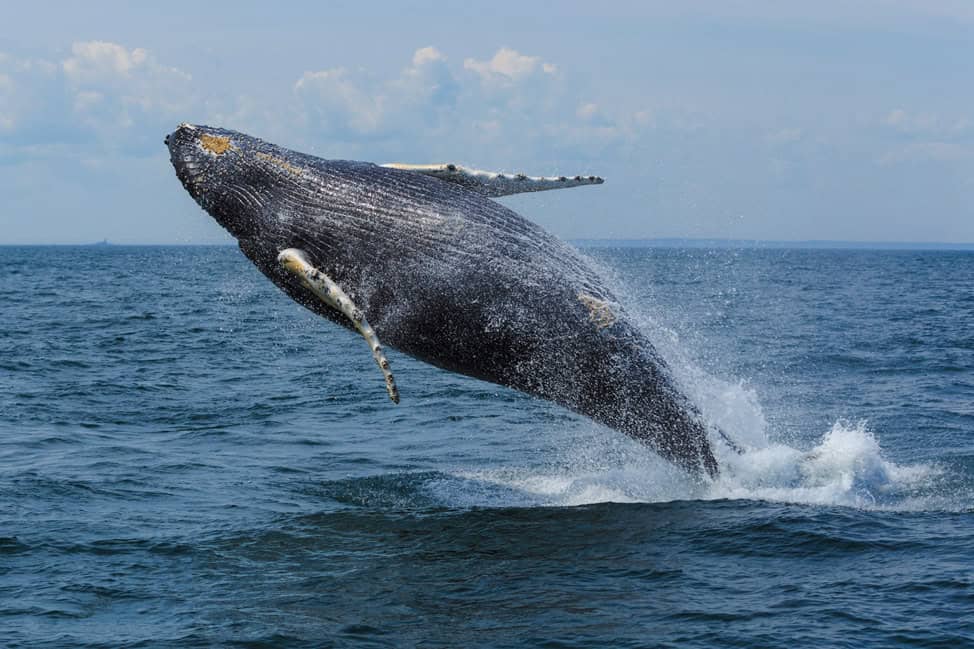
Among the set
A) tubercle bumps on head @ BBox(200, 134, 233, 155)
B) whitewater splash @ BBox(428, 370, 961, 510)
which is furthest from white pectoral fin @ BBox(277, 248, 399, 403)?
whitewater splash @ BBox(428, 370, 961, 510)

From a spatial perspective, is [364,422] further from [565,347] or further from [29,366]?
[29,366]

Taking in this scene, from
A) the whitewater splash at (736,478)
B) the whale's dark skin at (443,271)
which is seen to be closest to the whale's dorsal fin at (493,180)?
the whale's dark skin at (443,271)

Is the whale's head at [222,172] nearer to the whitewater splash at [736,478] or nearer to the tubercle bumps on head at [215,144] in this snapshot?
the tubercle bumps on head at [215,144]

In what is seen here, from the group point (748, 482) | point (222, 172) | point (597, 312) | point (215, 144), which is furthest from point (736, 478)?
point (215, 144)

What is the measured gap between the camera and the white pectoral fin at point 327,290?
1079 centimetres

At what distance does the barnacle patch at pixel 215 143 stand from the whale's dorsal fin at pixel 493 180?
1.85 m

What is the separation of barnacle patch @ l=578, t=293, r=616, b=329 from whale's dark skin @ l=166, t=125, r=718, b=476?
18mm

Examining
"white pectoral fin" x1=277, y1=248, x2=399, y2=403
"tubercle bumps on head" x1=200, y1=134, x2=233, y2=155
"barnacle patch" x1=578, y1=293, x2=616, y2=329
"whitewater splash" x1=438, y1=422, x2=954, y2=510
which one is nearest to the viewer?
"white pectoral fin" x1=277, y1=248, x2=399, y2=403

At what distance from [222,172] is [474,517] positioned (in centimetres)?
499

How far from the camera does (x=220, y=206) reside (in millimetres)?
12211

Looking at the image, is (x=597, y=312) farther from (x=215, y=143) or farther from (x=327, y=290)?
(x=215, y=143)

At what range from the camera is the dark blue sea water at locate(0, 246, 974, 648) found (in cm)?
962

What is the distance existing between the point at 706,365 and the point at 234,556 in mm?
16261

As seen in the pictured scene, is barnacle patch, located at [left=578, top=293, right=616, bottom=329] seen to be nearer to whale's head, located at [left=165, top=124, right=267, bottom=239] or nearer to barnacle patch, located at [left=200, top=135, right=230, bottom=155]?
whale's head, located at [left=165, top=124, right=267, bottom=239]
